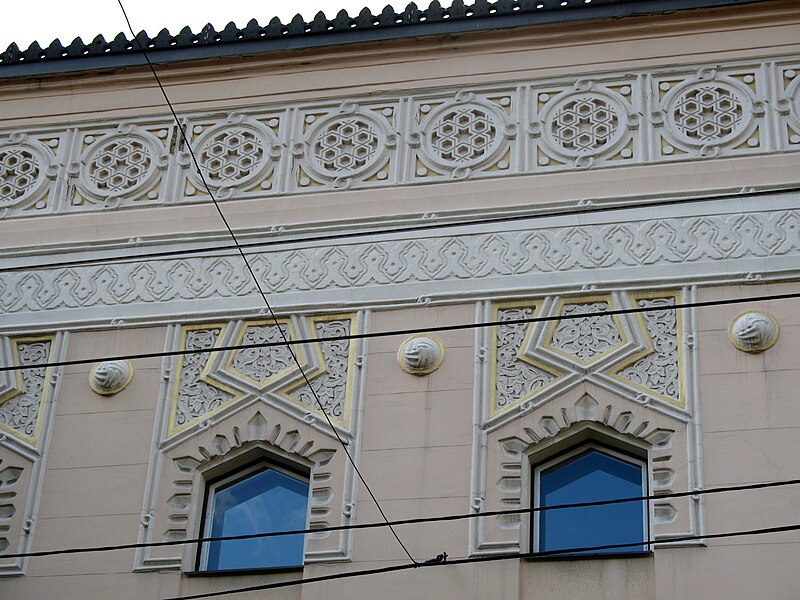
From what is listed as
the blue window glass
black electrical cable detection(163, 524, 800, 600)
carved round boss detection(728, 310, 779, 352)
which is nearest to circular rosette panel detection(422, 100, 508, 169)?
carved round boss detection(728, 310, 779, 352)

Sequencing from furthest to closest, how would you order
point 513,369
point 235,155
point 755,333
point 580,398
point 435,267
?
point 235,155
point 435,267
point 513,369
point 580,398
point 755,333

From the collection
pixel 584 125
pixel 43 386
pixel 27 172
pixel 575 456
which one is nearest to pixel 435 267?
pixel 584 125

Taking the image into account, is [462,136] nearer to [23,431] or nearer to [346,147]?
[346,147]

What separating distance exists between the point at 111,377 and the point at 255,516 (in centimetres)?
158

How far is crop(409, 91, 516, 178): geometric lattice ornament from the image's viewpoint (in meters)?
14.3

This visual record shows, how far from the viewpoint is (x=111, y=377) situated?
13797mm

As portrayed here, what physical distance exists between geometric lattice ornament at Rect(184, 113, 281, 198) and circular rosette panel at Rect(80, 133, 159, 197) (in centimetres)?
31

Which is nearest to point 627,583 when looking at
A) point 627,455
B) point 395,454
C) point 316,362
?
point 627,455

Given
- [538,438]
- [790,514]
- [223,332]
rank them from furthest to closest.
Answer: [223,332] → [538,438] → [790,514]

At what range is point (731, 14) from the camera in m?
14.4

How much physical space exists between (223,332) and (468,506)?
8.29 feet

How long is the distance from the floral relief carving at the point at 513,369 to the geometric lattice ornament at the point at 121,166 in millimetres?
3302

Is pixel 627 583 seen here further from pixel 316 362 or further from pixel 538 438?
pixel 316 362

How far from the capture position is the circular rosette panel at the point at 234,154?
1470cm
